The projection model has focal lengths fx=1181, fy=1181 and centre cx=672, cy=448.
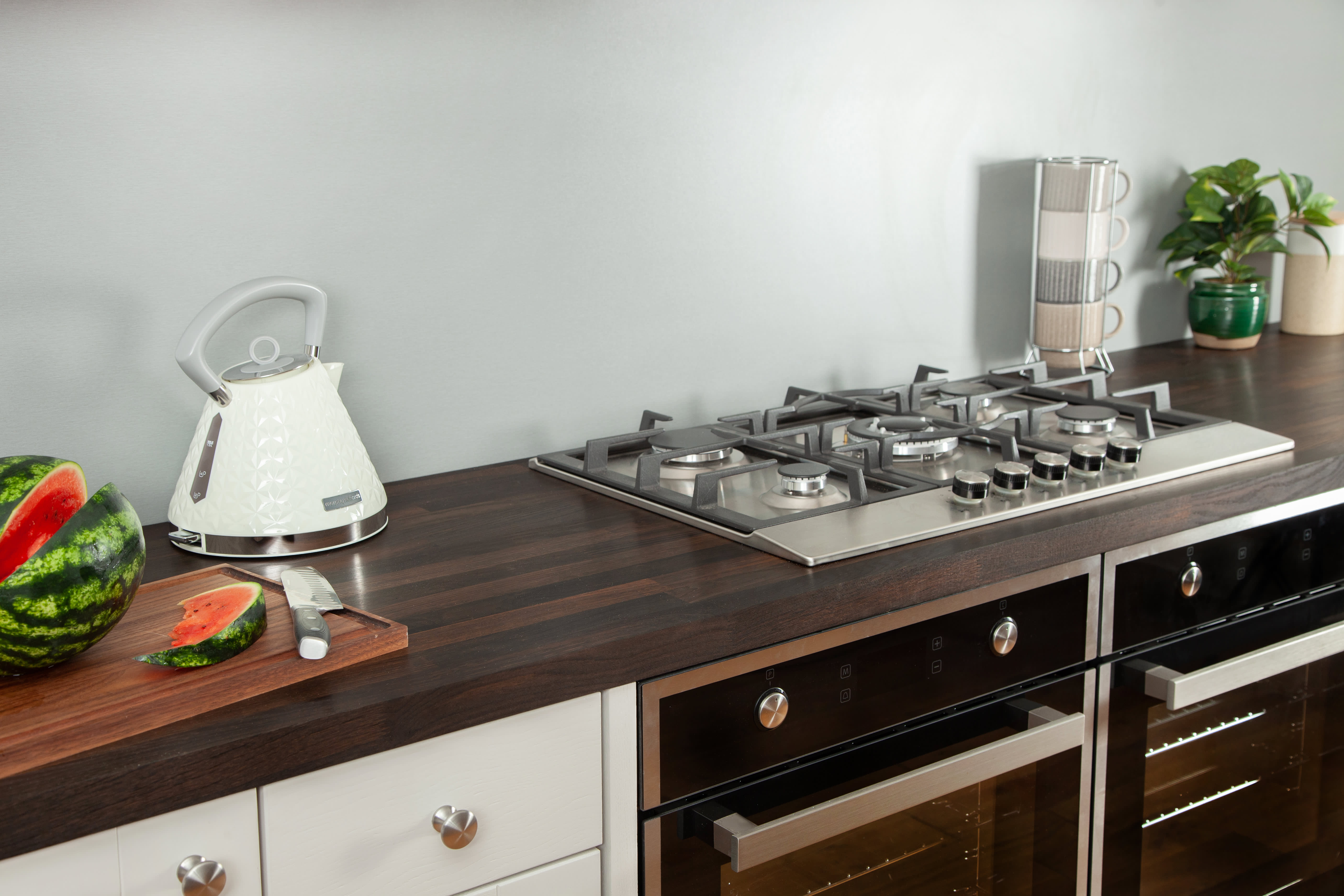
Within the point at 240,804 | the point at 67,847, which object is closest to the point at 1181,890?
the point at 240,804

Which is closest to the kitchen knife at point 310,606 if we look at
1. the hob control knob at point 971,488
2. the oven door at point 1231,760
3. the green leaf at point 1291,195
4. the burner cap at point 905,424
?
the hob control knob at point 971,488

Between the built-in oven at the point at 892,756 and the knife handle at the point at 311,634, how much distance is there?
0.92ft

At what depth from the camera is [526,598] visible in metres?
1.12

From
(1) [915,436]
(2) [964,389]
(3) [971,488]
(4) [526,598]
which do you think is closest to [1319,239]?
(2) [964,389]

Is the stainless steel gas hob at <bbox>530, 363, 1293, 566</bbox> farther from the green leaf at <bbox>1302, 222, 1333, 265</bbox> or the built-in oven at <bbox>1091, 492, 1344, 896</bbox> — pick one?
the green leaf at <bbox>1302, 222, 1333, 265</bbox>

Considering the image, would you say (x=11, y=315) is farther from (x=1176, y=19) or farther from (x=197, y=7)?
(x=1176, y=19)

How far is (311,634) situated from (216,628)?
8 centimetres

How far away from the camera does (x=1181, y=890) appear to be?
1586 millimetres

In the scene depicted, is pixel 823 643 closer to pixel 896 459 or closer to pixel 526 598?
pixel 526 598

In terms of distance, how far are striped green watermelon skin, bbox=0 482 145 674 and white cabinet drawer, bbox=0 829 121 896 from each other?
0.51 ft

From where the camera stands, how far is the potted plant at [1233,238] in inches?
89.0

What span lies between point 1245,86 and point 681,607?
1.99 m

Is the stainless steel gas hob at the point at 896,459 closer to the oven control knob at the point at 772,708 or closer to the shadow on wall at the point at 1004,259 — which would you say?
the oven control knob at the point at 772,708

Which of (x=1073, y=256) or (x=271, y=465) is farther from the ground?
(x=1073, y=256)
